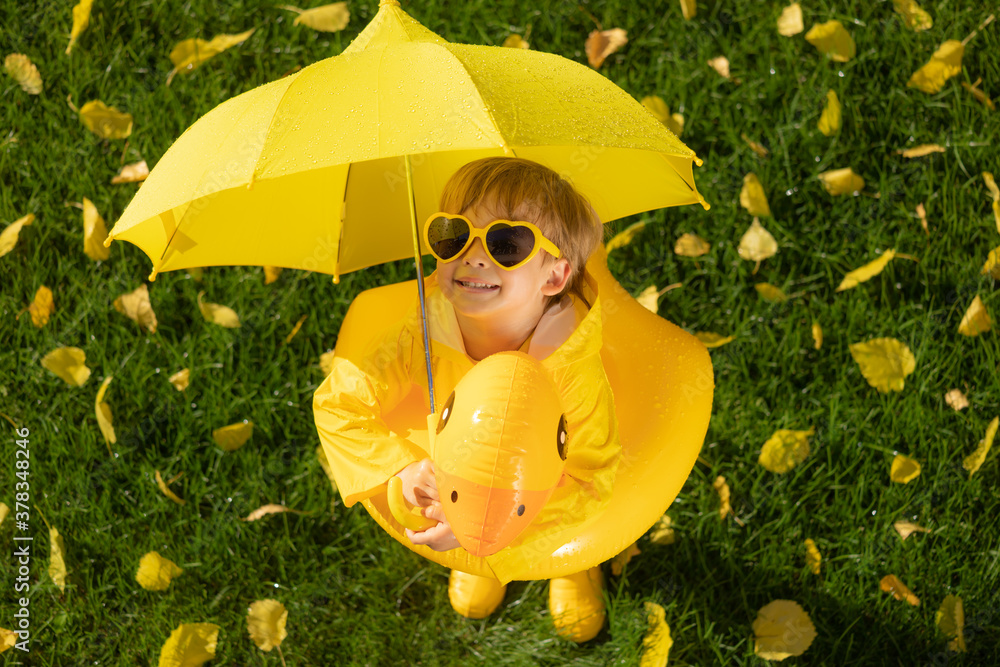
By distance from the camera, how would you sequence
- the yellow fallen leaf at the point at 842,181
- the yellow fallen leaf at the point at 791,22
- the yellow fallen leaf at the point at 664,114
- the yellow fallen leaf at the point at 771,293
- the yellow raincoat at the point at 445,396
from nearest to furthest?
the yellow raincoat at the point at 445,396, the yellow fallen leaf at the point at 771,293, the yellow fallen leaf at the point at 842,181, the yellow fallen leaf at the point at 664,114, the yellow fallen leaf at the point at 791,22

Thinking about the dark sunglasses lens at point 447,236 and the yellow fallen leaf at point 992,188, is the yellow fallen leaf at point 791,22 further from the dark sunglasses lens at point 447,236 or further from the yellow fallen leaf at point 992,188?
the dark sunglasses lens at point 447,236

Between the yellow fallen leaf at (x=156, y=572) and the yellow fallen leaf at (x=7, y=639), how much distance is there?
0.39 meters

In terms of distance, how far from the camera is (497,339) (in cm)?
205

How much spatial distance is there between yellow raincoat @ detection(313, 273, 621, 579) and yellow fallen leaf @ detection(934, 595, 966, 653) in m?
1.29

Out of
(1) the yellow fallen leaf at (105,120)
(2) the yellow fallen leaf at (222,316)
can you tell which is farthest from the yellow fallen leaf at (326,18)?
(2) the yellow fallen leaf at (222,316)

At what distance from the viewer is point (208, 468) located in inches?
114

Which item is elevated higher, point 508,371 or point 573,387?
point 508,371

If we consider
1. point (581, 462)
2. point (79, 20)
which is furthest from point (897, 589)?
point (79, 20)

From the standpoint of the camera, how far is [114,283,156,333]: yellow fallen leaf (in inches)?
122

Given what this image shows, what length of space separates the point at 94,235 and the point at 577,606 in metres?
2.17

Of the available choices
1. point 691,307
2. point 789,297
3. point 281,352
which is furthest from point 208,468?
point 789,297

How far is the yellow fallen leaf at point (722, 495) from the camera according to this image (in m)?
2.77

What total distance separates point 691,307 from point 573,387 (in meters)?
1.33

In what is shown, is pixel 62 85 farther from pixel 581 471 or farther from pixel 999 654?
pixel 999 654
